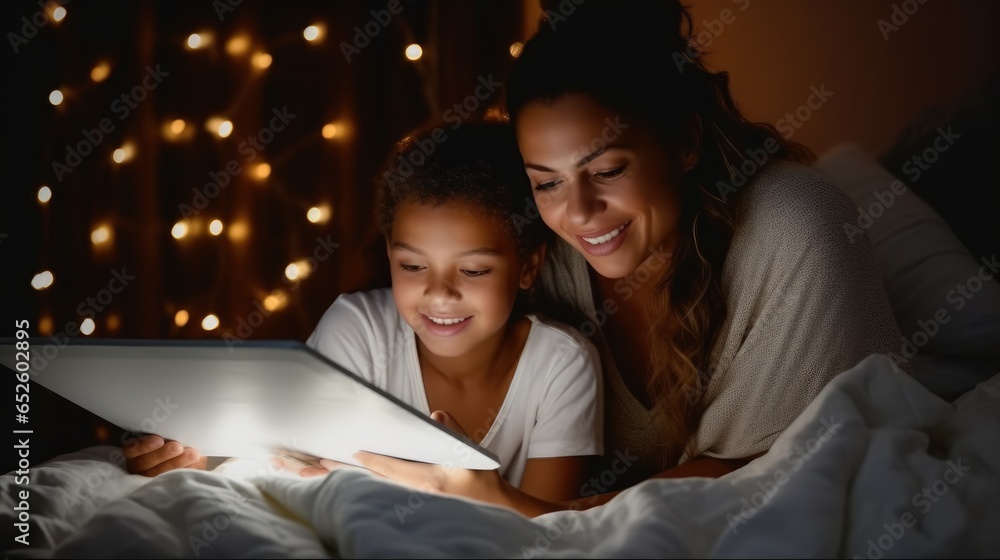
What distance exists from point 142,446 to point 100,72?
722 mm

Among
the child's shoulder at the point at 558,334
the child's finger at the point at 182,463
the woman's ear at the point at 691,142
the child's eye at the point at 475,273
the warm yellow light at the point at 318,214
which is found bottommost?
the child's finger at the point at 182,463

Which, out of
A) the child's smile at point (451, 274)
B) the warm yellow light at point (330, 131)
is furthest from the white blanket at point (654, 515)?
the warm yellow light at point (330, 131)

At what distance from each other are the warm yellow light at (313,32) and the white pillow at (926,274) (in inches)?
41.3

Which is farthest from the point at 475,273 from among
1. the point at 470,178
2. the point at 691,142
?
the point at 691,142

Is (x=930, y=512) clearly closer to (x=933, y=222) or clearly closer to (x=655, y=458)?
(x=655, y=458)

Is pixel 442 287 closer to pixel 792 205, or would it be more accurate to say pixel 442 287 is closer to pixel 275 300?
pixel 792 205

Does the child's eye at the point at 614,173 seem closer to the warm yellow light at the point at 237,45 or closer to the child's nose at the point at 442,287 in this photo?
the child's nose at the point at 442,287

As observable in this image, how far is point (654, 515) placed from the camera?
2.43 feet

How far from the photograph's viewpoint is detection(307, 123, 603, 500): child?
49.2 inches

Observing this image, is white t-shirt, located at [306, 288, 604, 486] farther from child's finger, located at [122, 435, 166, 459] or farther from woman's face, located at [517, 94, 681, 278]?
child's finger, located at [122, 435, 166, 459]

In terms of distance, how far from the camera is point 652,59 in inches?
49.2

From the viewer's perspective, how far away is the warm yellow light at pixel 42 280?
1392 millimetres

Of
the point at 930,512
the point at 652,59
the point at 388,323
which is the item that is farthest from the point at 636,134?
Result: the point at 930,512

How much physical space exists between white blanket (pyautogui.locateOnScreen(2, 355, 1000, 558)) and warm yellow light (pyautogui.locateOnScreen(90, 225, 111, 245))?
0.69m
